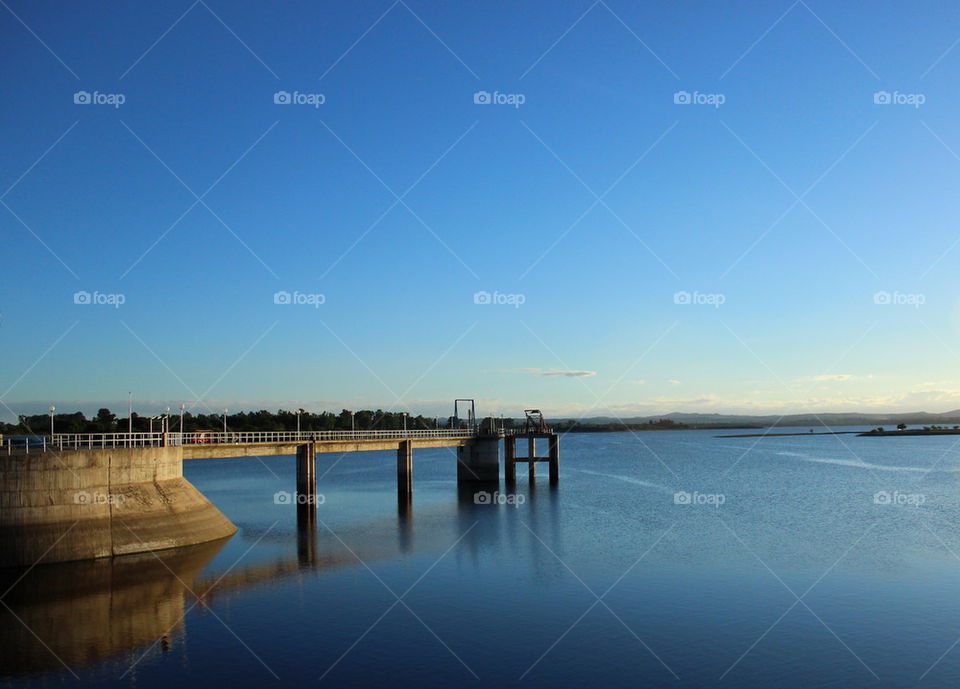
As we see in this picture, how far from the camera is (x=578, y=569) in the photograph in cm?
3722

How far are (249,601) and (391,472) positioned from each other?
89.6 metres

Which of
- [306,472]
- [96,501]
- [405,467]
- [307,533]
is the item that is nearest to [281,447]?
[306,472]

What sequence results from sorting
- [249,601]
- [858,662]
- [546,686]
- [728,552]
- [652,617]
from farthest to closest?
[728,552] < [249,601] < [652,617] < [858,662] < [546,686]

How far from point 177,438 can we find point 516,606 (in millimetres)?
27888

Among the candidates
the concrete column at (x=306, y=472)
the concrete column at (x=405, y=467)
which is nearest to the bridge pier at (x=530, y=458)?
the concrete column at (x=405, y=467)

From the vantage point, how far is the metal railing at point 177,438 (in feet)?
130

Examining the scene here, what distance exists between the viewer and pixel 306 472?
5756cm

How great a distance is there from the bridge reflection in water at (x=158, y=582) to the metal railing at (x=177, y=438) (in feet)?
21.9

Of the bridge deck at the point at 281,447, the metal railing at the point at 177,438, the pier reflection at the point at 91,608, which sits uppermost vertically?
the metal railing at the point at 177,438

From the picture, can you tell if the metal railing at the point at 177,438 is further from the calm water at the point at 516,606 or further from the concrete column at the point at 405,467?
the calm water at the point at 516,606

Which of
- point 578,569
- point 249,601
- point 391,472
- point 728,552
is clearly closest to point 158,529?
point 249,601

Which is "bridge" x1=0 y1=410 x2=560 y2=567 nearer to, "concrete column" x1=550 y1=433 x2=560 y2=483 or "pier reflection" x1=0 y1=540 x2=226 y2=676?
"pier reflection" x1=0 y1=540 x2=226 y2=676

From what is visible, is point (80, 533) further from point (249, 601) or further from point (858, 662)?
point (858, 662)

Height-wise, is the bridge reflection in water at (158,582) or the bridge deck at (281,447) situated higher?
the bridge deck at (281,447)
